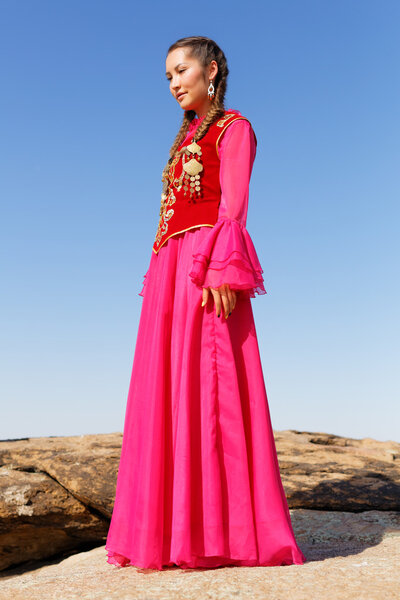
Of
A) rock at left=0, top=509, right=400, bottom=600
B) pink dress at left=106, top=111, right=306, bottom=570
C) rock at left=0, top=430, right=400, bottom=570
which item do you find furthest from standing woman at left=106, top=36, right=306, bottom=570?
rock at left=0, top=430, right=400, bottom=570

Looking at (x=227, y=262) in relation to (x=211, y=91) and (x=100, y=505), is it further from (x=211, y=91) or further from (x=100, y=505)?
(x=100, y=505)

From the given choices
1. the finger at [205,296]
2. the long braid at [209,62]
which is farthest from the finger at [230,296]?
the long braid at [209,62]

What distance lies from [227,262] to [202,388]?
2.22ft

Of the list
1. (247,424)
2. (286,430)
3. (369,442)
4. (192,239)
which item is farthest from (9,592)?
(369,442)

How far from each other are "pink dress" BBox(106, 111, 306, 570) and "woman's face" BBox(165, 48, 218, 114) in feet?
1.19

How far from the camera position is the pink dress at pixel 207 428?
9.20 feet

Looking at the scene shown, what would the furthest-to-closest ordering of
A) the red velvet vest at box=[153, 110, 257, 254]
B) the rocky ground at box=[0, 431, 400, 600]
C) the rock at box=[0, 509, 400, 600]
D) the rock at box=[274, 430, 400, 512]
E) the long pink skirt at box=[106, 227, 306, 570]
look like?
the rock at box=[274, 430, 400, 512] → the rocky ground at box=[0, 431, 400, 600] → the red velvet vest at box=[153, 110, 257, 254] → the long pink skirt at box=[106, 227, 306, 570] → the rock at box=[0, 509, 400, 600]

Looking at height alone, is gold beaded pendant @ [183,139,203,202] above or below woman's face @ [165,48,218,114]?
below

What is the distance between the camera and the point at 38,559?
545 centimetres

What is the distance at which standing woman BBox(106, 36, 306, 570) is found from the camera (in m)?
2.82

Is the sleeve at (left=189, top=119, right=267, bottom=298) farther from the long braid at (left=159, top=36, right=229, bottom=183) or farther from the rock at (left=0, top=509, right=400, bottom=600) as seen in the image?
the rock at (left=0, top=509, right=400, bottom=600)

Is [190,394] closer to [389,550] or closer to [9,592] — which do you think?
[9,592]

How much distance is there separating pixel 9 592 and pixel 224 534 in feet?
3.50

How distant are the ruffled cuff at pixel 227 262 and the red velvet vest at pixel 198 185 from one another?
0.20 metres
